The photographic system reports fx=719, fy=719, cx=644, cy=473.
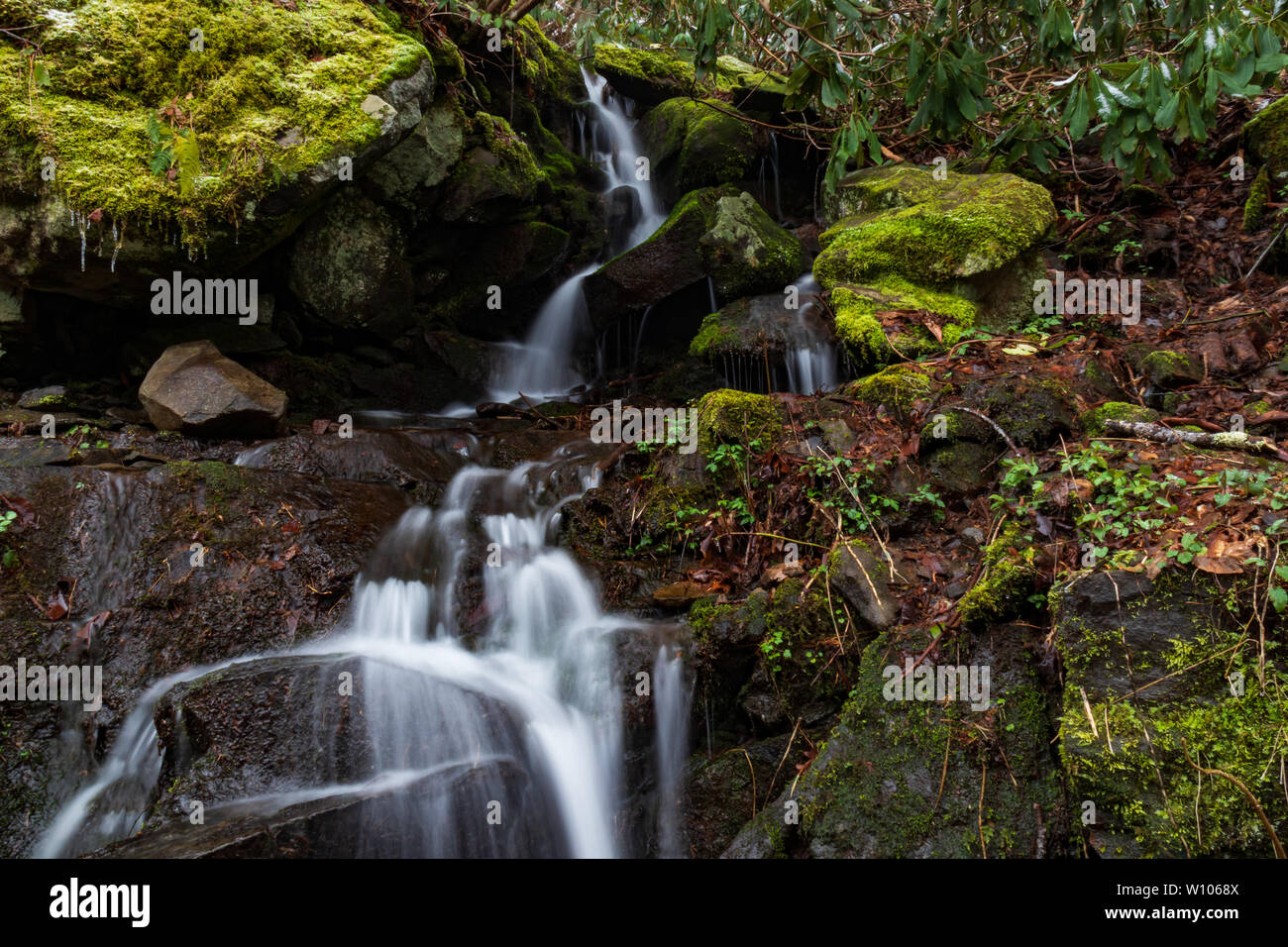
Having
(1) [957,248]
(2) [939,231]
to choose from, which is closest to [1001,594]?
(1) [957,248]

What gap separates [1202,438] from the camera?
3752 mm

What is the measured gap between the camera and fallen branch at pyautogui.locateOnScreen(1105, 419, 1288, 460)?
365cm

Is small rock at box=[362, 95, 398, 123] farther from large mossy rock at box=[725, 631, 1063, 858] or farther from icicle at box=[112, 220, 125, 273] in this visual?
large mossy rock at box=[725, 631, 1063, 858]

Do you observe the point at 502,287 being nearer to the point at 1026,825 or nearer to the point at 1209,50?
the point at 1209,50

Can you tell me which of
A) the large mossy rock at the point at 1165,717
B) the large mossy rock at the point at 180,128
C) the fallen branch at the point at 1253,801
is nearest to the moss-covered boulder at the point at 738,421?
the large mossy rock at the point at 1165,717

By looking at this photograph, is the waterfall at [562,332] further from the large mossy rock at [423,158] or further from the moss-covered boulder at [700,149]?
the large mossy rock at [423,158]

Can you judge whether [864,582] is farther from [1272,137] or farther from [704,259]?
[1272,137]

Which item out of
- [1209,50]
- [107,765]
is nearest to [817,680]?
[1209,50]

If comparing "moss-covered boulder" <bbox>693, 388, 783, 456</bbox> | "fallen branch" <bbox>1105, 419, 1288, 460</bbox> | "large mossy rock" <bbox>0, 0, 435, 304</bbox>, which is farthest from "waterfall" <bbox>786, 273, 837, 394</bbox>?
"large mossy rock" <bbox>0, 0, 435, 304</bbox>

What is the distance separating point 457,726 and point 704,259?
5.74 metres

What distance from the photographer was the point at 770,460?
5.01 m

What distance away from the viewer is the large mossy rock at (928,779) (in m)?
2.87

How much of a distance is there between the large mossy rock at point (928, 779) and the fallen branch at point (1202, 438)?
1622 mm
